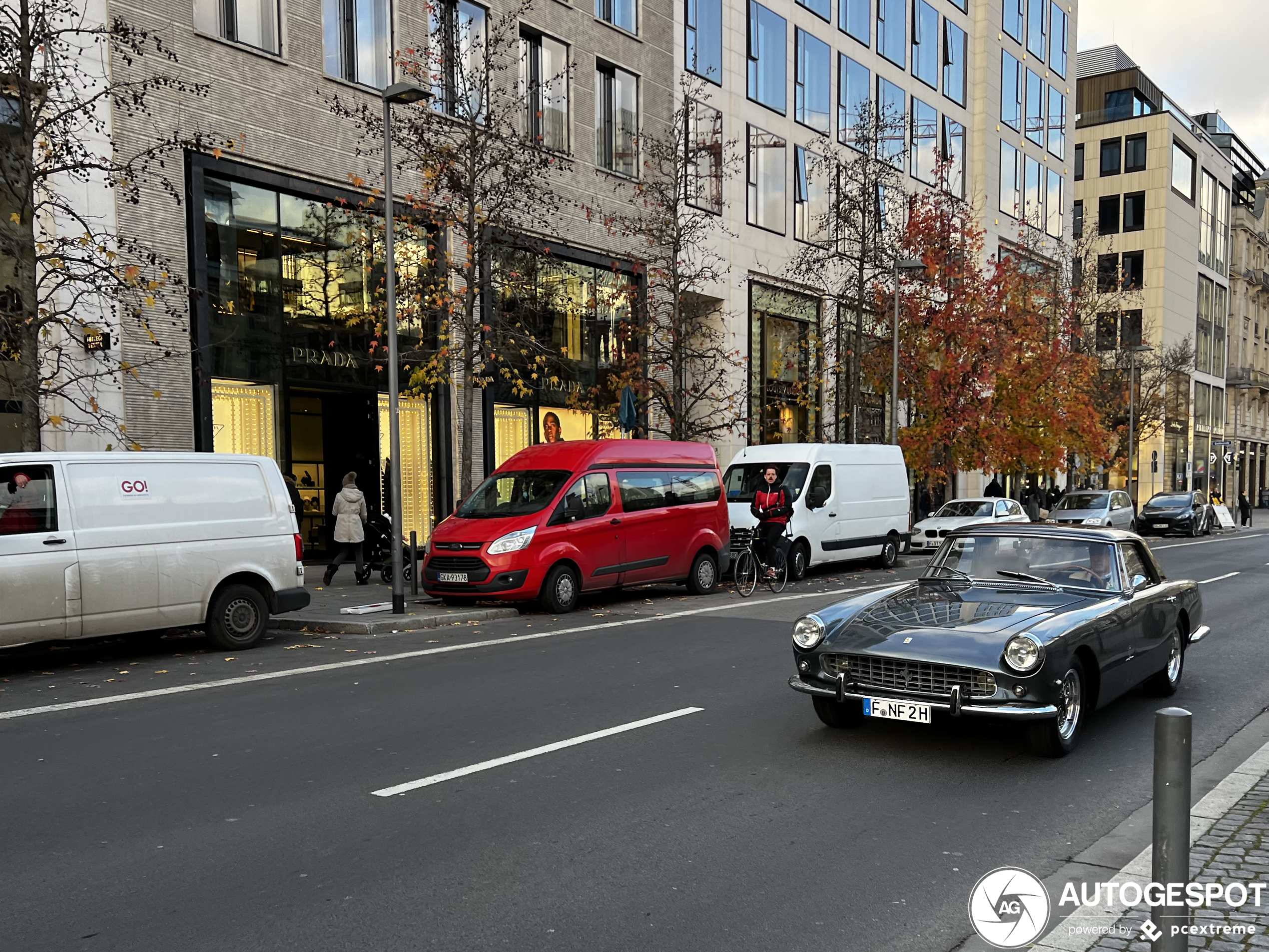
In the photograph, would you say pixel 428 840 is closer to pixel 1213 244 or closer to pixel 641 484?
pixel 641 484

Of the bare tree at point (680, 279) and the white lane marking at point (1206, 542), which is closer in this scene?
the bare tree at point (680, 279)

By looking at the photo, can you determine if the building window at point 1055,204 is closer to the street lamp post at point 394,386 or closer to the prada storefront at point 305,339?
the prada storefront at point 305,339

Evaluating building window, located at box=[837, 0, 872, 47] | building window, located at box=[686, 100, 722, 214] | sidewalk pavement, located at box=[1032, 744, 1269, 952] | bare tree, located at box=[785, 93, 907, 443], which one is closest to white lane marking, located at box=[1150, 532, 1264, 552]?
bare tree, located at box=[785, 93, 907, 443]

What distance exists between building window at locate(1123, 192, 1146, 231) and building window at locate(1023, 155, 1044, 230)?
71.4ft

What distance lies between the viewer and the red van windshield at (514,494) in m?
14.3

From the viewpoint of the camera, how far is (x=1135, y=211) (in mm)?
66312

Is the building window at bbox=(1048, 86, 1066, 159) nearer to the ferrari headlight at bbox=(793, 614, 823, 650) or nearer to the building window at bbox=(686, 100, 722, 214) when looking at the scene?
the building window at bbox=(686, 100, 722, 214)

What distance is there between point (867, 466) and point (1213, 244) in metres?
65.1

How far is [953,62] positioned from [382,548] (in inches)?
1324

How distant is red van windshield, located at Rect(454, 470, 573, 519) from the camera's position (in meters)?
14.3

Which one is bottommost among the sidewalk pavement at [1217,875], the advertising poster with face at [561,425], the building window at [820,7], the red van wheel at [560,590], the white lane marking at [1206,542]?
the white lane marking at [1206,542]

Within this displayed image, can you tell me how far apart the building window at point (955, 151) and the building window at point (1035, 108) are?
6.66 m

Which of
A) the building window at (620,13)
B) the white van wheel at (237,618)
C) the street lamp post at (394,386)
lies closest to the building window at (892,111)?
the building window at (620,13)

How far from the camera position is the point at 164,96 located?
16.8 m
